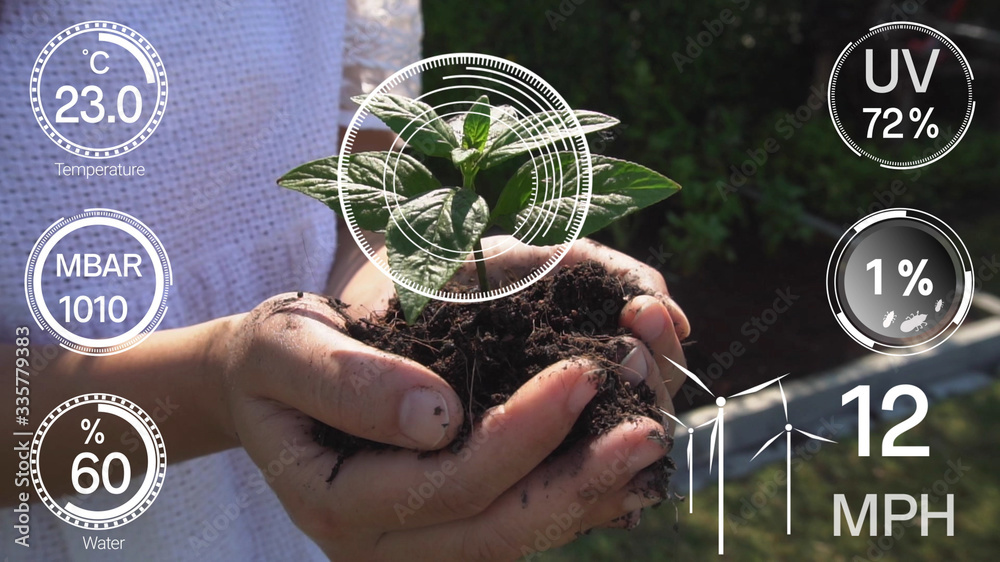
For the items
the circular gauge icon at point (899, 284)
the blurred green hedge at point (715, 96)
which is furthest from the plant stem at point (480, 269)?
the blurred green hedge at point (715, 96)

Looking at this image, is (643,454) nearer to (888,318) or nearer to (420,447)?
(420,447)

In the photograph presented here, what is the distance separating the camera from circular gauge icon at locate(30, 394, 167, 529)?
3.88 feet

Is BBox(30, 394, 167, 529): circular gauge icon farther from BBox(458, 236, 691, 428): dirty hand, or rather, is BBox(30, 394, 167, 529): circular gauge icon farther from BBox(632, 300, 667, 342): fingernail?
BBox(632, 300, 667, 342): fingernail

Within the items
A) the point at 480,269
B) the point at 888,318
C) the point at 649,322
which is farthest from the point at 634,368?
the point at 888,318

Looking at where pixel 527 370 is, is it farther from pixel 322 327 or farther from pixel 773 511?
pixel 773 511

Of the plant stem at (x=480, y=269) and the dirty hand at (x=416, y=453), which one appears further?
the plant stem at (x=480, y=269)

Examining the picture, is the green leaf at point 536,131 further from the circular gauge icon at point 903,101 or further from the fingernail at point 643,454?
the circular gauge icon at point 903,101

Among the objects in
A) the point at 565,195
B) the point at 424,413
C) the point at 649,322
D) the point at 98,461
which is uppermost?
the point at 565,195

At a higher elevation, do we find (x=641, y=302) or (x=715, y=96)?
(x=715, y=96)

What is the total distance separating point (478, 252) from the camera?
1.05 metres

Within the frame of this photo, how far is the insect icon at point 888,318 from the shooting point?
8.25 feet

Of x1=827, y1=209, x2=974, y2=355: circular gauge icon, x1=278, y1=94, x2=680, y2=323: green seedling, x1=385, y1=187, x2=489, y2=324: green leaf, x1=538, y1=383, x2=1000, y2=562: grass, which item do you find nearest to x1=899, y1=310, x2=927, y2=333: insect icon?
x1=827, y1=209, x2=974, y2=355: circular gauge icon

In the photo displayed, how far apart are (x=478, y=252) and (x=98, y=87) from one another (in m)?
0.73

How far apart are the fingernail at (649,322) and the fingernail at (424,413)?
0.30 meters
